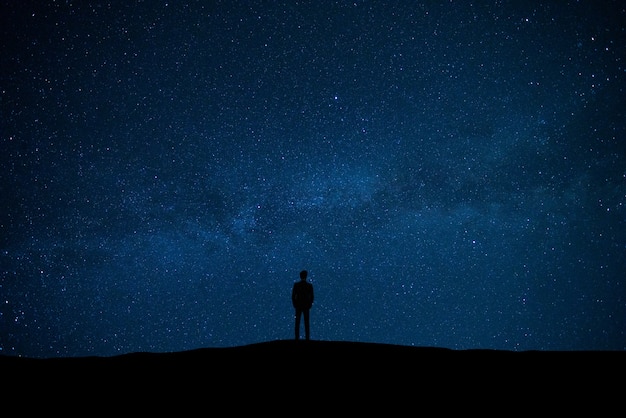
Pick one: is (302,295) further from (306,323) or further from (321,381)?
(321,381)

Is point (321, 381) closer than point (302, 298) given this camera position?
Yes

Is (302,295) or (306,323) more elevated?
(302,295)

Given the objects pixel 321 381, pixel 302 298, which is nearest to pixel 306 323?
pixel 302 298

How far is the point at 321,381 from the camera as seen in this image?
454 cm

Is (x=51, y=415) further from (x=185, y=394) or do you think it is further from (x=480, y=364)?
(x=480, y=364)

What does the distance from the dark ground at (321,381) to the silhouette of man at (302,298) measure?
2.23 m

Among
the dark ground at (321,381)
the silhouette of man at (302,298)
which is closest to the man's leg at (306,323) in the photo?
the silhouette of man at (302,298)

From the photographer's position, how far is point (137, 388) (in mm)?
4508

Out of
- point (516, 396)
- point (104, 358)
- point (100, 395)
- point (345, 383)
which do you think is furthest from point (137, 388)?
point (516, 396)

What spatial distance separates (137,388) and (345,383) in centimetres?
268

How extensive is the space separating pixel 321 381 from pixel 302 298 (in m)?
3.51

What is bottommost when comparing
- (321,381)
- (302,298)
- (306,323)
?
(321,381)

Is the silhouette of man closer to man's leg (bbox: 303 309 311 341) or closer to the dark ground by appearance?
man's leg (bbox: 303 309 311 341)

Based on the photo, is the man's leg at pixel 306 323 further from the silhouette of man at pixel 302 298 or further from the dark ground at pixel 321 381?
the dark ground at pixel 321 381
